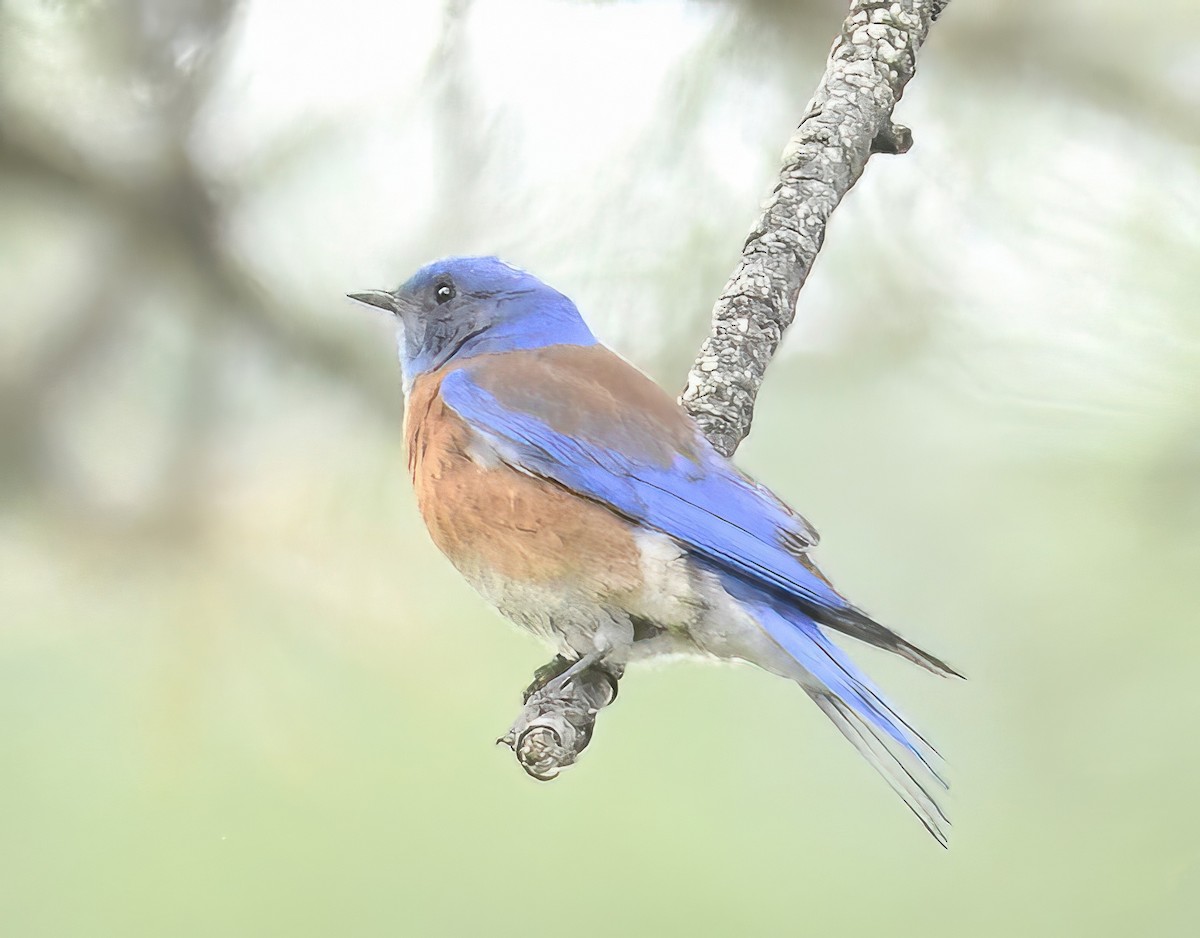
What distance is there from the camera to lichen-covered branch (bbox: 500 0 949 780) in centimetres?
136

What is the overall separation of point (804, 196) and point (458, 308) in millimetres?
418

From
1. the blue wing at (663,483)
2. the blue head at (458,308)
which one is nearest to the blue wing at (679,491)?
the blue wing at (663,483)

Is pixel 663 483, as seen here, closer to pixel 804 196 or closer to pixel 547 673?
pixel 547 673

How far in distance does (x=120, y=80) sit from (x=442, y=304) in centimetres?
63

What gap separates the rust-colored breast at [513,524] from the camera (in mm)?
1114

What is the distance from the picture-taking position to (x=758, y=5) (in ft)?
5.62

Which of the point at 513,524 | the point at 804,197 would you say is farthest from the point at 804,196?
the point at 513,524

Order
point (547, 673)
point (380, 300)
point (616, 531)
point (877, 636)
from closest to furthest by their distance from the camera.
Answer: point (877, 636) → point (616, 531) → point (547, 673) → point (380, 300)

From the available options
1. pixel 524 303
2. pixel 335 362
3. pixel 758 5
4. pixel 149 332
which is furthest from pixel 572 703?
pixel 758 5

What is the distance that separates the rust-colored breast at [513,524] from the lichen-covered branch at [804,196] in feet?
0.83

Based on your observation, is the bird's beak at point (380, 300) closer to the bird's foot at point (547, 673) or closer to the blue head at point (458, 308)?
the blue head at point (458, 308)

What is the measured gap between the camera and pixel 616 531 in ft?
3.67

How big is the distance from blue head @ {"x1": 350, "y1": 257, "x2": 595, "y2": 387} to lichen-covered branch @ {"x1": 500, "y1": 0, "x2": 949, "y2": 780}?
0.51 ft

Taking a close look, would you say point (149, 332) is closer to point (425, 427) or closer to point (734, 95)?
point (425, 427)
